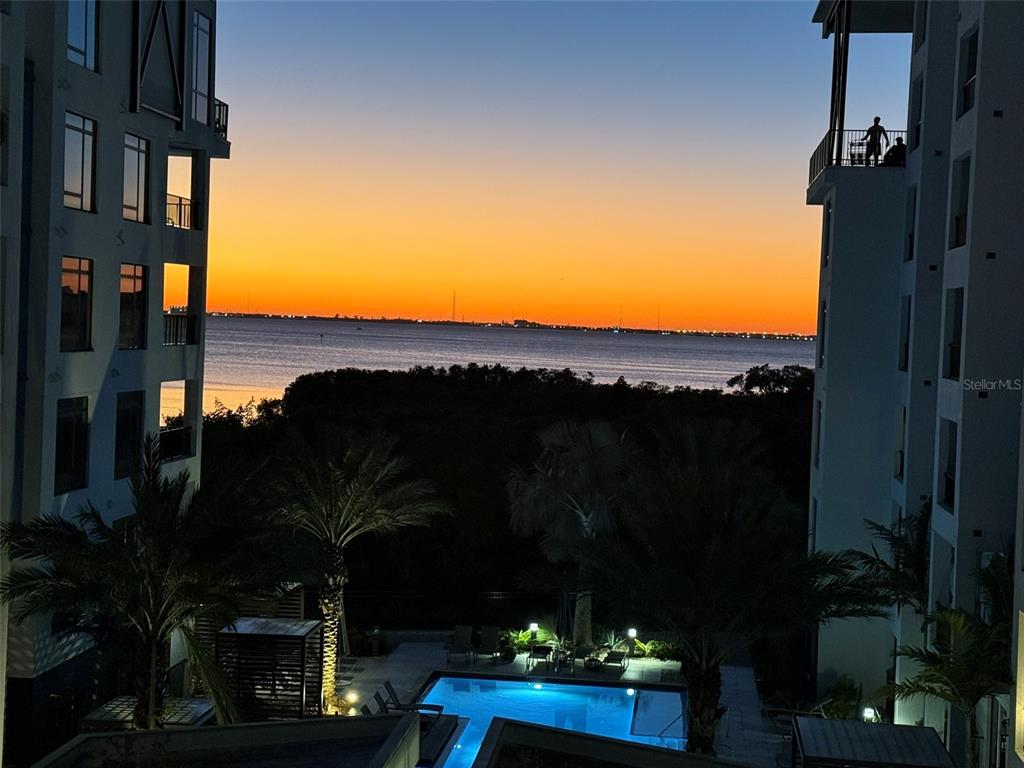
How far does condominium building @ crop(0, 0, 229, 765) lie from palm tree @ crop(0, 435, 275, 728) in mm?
976

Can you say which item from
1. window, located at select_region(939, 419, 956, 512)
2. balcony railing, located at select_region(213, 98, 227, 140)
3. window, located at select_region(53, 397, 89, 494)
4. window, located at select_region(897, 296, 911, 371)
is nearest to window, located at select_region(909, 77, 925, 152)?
window, located at select_region(897, 296, 911, 371)

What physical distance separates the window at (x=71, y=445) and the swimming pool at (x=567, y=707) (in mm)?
7565

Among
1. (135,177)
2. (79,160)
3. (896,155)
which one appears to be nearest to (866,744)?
(896,155)

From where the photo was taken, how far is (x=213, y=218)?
74562mm

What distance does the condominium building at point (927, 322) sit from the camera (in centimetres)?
1451

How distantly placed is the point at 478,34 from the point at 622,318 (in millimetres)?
92808

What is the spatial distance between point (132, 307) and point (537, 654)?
1066cm

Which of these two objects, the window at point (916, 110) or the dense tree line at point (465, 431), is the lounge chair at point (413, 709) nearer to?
the dense tree line at point (465, 431)

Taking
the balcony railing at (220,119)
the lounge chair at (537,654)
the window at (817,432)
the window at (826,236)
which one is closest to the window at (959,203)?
the window at (826,236)

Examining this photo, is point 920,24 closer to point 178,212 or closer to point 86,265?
point 178,212

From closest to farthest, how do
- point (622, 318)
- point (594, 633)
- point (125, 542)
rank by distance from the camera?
point (125, 542)
point (594, 633)
point (622, 318)

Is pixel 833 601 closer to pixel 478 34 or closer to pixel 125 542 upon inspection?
pixel 125 542

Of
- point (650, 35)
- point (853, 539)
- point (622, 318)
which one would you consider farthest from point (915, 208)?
point (622, 318)

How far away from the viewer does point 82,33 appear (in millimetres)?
15992
